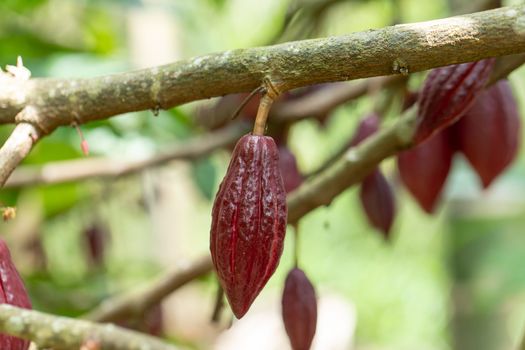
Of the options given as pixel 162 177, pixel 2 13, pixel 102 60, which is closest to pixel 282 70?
pixel 102 60

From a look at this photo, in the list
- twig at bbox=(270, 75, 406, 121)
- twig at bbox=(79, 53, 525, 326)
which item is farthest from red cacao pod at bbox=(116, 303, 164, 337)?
twig at bbox=(270, 75, 406, 121)

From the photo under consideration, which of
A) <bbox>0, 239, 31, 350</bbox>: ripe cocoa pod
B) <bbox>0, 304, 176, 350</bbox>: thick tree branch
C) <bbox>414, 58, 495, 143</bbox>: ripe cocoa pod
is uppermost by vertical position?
<bbox>414, 58, 495, 143</bbox>: ripe cocoa pod

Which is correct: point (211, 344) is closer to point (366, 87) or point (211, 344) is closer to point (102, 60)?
point (102, 60)

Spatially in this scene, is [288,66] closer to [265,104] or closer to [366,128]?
[265,104]

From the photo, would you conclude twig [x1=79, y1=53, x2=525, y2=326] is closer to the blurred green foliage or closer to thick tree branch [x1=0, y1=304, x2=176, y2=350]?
the blurred green foliage

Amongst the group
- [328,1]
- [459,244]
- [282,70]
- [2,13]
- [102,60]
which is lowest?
[282,70]

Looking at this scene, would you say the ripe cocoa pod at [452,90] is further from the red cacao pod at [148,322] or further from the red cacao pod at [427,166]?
the red cacao pod at [148,322]
